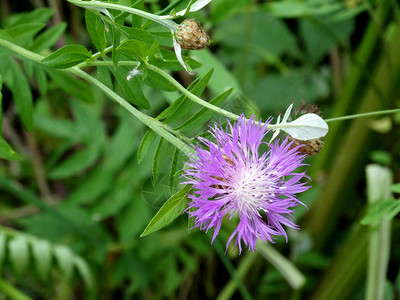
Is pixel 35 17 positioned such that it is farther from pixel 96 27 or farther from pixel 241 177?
pixel 241 177

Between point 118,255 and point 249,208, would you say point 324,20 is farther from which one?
point 249,208

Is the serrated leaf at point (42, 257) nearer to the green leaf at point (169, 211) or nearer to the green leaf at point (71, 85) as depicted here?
the green leaf at point (71, 85)

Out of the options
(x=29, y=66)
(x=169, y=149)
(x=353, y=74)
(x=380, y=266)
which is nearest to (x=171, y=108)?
(x=169, y=149)

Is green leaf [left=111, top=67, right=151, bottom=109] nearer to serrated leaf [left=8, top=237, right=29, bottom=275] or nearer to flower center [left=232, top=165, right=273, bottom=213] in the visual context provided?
flower center [left=232, top=165, right=273, bottom=213]

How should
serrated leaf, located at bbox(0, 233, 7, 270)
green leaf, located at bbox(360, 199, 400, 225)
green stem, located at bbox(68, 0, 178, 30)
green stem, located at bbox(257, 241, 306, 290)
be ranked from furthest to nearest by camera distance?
green stem, located at bbox(257, 241, 306, 290) → serrated leaf, located at bbox(0, 233, 7, 270) → green leaf, located at bbox(360, 199, 400, 225) → green stem, located at bbox(68, 0, 178, 30)

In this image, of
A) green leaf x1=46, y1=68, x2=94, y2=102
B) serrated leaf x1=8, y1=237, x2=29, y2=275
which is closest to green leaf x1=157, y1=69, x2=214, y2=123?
green leaf x1=46, y1=68, x2=94, y2=102
